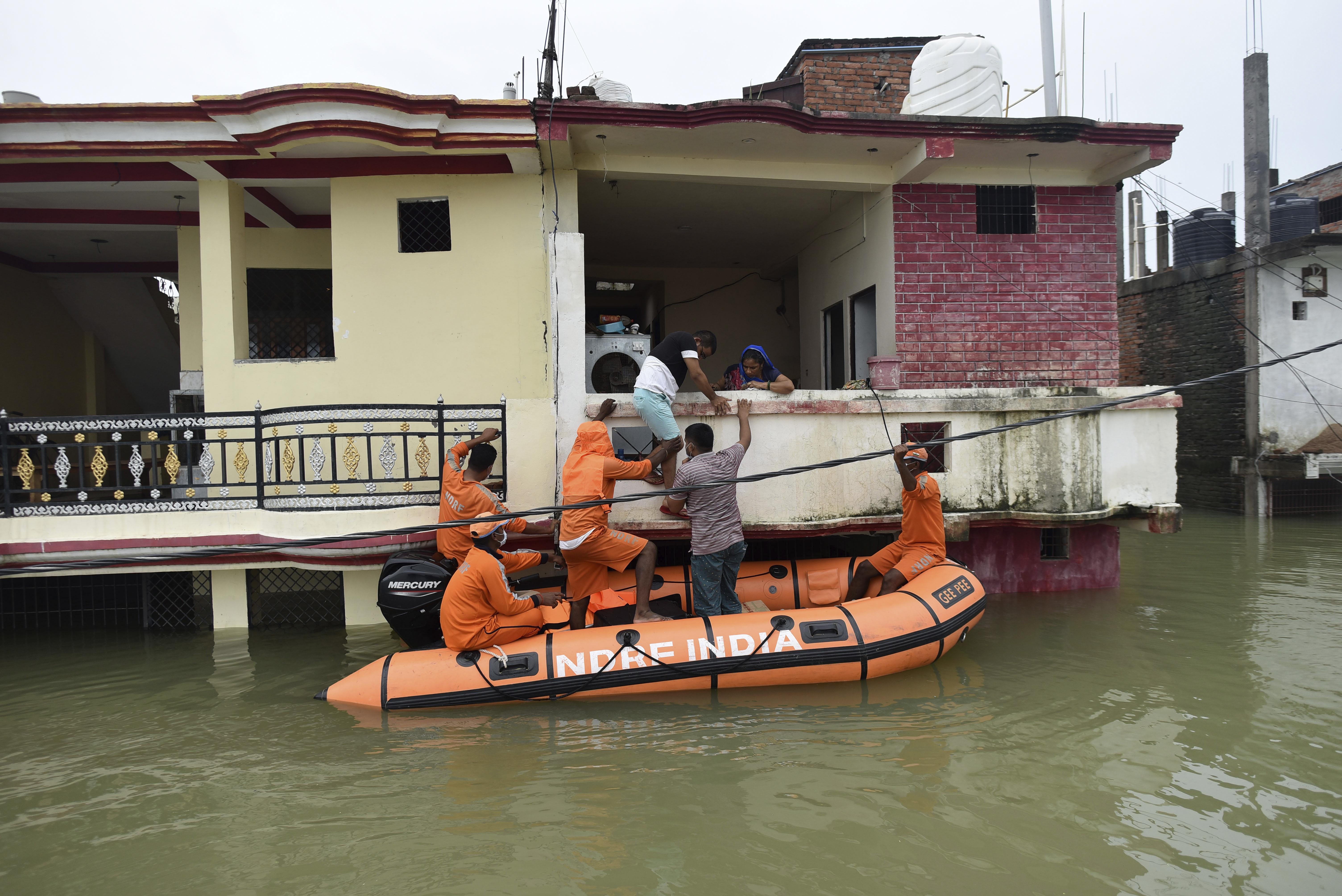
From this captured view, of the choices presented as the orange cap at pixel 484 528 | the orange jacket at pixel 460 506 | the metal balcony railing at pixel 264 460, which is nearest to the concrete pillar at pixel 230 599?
the metal balcony railing at pixel 264 460

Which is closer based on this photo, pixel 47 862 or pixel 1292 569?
pixel 47 862

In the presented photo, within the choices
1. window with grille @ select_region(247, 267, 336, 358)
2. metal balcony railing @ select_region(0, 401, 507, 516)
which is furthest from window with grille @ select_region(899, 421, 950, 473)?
window with grille @ select_region(247, 267, 336, 358)

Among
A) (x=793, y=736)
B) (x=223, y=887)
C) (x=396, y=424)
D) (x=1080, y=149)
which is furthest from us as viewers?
(x=1080, y=149)

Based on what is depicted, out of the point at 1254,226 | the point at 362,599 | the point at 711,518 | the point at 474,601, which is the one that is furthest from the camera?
the point at 1254,226

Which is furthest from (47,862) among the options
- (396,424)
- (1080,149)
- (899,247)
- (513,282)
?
(1080,149)

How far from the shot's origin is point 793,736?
4887mm

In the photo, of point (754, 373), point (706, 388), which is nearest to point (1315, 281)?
point (754, 373)

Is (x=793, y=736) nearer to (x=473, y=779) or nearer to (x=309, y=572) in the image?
(x=473, y=779)

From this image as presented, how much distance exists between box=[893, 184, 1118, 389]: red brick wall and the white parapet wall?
1.19 meters

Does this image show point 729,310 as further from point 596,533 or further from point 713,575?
point 596,533

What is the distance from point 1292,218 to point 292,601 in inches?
749

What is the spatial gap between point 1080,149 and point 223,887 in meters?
9.37

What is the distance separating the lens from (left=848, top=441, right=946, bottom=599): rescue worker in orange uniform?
6582 millimetres

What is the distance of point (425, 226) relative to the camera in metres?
8.01
